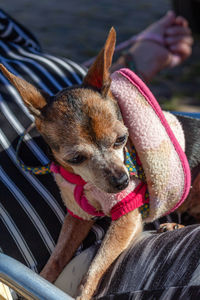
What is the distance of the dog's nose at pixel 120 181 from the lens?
5.37 feet

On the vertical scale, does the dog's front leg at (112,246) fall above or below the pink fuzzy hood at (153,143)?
below

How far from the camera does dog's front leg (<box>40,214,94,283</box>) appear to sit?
71.0 inches

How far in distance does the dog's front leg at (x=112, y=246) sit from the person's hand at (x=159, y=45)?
179cm

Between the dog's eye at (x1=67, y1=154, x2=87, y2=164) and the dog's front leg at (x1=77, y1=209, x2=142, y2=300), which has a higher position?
the dog's eye at (x1=67, y1=154, x2=87, y2=164)

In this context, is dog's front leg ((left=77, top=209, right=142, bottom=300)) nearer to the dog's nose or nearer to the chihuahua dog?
the chihuahua dog

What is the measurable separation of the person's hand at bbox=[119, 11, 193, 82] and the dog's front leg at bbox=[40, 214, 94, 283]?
5.71 feet

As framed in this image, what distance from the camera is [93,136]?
5.53 feet

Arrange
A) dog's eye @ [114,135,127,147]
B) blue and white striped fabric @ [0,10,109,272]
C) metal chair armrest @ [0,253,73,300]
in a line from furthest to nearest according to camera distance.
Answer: blue and white striped fabric @ [0,10,109,272]
dog's eye @ [114,135,127,147]
metal chair armrest @ [0,253,73,300]

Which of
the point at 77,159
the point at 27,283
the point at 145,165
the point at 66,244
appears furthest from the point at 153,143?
the point at 27,283

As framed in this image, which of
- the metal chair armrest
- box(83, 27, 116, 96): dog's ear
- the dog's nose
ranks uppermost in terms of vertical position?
box(83, 27, 116, 96): dog's ear

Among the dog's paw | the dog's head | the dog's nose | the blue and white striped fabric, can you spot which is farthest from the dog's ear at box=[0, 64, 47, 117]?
the dog's paw

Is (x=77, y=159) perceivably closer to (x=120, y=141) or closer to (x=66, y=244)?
(x=120, y=141)

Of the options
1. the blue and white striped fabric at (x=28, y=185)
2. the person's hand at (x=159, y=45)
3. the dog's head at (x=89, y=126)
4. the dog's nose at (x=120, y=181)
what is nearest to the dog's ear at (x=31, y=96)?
the dog's head at (x=89, y=126)

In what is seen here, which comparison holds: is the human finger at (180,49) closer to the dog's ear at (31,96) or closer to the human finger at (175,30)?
the human finger at (175,30)
